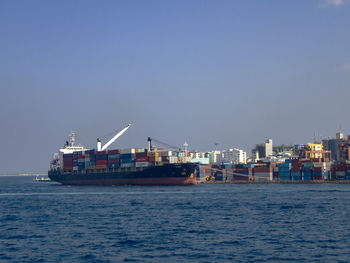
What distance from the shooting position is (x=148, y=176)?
100 metres

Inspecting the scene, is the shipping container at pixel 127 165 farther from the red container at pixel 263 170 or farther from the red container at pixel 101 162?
the red container at pixel 263 170

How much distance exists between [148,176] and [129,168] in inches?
258

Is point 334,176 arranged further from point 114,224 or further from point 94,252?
point 94,252

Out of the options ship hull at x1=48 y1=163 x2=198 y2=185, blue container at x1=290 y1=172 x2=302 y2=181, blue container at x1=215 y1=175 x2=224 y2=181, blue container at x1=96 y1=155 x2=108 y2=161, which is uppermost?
→ blue container at x1=96 y1=155 x2=108 y2=161

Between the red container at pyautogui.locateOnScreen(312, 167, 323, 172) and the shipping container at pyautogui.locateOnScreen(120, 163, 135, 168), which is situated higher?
the shipping container at pyautogui.locateOnScreen(120, 163, 135, 168)

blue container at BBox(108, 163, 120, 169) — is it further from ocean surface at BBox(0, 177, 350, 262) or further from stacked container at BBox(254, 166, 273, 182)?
ocean surface at BBox(0, 177, 350, 262)

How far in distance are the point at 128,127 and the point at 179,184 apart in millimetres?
39043

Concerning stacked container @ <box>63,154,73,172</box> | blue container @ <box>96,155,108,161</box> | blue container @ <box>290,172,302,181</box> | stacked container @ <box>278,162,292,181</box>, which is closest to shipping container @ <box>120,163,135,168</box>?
blue container @ <box>96,155,108,161</box>

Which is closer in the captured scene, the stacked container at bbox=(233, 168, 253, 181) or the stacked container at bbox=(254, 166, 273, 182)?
the stacked container at bbox=(254, 166, 273, 182)

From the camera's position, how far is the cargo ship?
98875 mm

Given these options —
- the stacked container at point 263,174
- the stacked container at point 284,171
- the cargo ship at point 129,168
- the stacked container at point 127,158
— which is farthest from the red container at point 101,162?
the stacked container at point 284,171

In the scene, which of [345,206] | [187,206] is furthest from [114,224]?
[345,206]

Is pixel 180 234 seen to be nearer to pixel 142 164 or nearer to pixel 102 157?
pixel 142 164

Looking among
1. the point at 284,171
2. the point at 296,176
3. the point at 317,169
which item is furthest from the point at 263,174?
the point at 317,169
